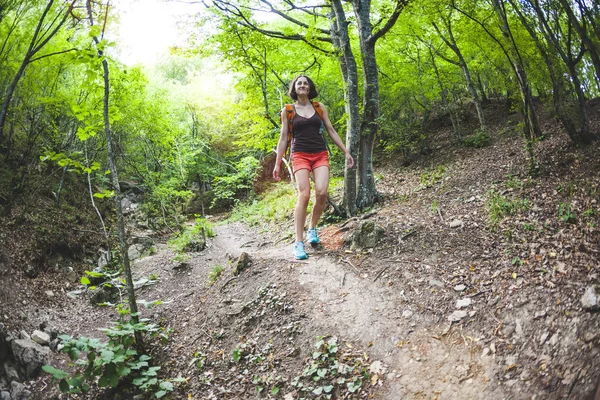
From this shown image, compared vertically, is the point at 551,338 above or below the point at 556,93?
below

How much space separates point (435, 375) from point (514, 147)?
8279 mm

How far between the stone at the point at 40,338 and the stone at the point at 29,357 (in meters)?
0.27

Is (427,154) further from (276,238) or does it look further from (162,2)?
(162,2)

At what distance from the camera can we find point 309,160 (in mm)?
4590

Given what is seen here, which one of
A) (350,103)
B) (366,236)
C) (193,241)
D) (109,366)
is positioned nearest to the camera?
(109,366)

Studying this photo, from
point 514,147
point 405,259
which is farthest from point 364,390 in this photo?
point 514,147

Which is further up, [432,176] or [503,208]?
[432,176]

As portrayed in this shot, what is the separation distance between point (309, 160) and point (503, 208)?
2678mm

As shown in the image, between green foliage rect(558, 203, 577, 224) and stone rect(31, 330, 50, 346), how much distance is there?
7083 mm

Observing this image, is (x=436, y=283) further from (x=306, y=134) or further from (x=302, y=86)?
(x=302, y=86)

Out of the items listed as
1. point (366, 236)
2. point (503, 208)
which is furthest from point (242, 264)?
point (503, 208)

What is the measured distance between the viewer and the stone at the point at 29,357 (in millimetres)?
4324

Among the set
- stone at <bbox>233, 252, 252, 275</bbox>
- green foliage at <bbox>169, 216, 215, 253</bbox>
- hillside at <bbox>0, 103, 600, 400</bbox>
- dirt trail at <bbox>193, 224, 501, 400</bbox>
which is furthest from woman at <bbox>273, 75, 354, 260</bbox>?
green foliage at <bbox>169, 216, 215, 253</bbox>

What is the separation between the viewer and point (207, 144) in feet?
74.6
